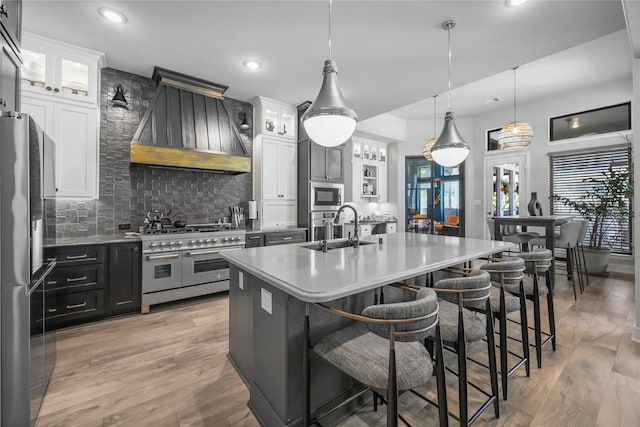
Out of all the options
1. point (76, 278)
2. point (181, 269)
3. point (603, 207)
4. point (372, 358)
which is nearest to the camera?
point (372, 358)

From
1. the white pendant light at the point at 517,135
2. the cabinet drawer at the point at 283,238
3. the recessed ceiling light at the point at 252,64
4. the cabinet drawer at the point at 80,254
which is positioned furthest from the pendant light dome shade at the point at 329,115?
the white pendant light at the point at 517,135

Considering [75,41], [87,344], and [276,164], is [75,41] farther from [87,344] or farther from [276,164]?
[87,344]

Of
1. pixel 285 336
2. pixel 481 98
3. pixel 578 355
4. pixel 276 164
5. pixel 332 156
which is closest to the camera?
pixel 285 336

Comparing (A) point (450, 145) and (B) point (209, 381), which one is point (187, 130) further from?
(A) point (450, 145)

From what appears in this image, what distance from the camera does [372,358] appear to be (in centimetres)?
120

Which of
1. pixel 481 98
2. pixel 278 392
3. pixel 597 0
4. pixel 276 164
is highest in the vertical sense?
pixel 481 98

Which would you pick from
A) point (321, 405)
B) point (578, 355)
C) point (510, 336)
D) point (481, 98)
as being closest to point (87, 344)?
point (321, 405)

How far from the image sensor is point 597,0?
231cm

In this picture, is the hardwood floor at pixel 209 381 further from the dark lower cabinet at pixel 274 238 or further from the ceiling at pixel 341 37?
the ceiling at pixel 341 37

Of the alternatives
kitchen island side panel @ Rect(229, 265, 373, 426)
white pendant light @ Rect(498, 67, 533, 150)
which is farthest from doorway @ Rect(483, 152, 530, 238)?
kitchen island side panel @ Rect(229, 265, 373, 426)

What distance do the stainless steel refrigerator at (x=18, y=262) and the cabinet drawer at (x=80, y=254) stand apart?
1452 millimetres

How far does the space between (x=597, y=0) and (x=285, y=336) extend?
11.6 feet

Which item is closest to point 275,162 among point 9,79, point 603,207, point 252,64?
point 252,64

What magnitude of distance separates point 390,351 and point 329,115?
1.32 metres
